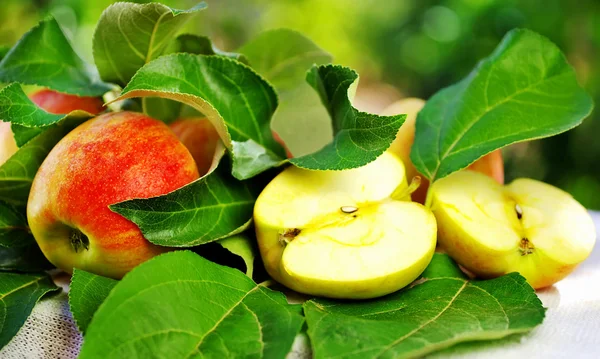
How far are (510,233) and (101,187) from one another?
31cm

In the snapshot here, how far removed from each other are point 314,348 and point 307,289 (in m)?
0.07

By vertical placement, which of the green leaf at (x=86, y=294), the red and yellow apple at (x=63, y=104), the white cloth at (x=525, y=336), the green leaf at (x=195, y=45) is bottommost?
the white cloth at (x=525, y=336)

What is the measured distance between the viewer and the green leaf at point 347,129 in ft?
1.49

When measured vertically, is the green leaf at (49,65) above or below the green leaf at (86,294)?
above

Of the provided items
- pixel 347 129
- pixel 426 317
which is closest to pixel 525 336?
pixel 426 317

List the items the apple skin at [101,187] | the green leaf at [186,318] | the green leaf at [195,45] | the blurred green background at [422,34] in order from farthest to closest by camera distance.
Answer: the blurred green background at [422,34] < the green leaf at [195,45] < the apple skin at [101,187] < the green leaf at [186,318]

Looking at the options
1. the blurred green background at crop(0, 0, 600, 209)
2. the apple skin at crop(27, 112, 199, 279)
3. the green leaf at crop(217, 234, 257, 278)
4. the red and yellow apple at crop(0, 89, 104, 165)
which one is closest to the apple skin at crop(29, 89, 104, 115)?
the red and yellow apple at crop(0, 89, 104, 165)

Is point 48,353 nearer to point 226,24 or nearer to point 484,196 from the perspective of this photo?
point 484,196

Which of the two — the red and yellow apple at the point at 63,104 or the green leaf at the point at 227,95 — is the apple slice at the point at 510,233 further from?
the red and yellow apple at the point at 63,104

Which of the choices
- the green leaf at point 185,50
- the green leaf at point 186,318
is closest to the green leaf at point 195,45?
the green leaf at point 185,50

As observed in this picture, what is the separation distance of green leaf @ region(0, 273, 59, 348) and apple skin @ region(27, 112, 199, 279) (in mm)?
24

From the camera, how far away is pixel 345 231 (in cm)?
47

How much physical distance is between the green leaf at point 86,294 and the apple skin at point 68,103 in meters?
0.21

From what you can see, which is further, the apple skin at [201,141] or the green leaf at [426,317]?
the apple skin at [201,141]
